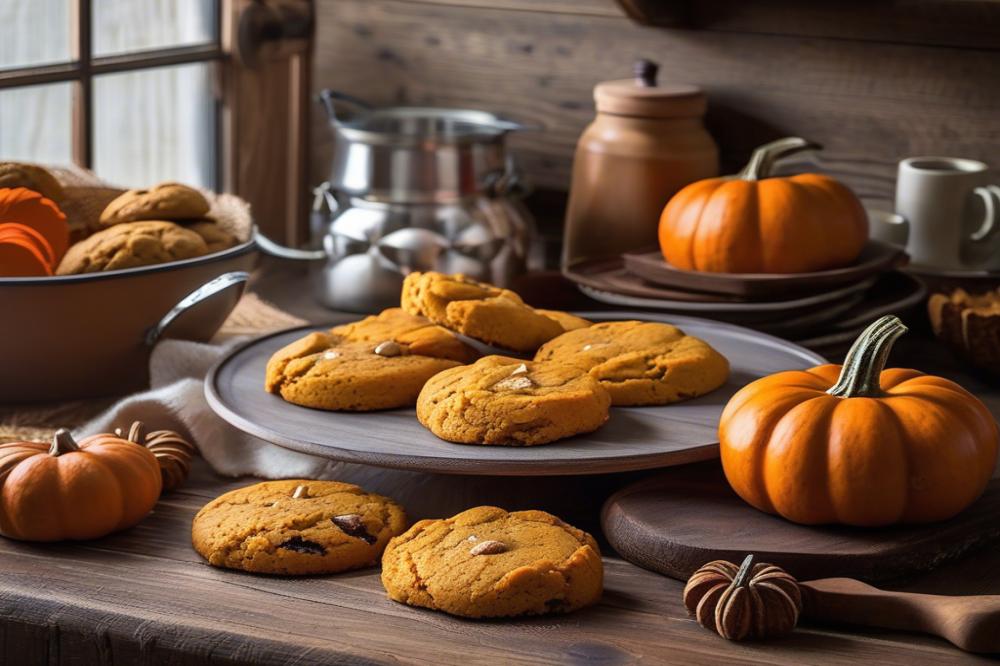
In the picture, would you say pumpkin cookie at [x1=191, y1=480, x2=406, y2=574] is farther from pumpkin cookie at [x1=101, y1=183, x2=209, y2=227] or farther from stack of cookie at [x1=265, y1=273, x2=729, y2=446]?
pumpkin cookie at [x1=101, y1=183, x2=209, y2=227]

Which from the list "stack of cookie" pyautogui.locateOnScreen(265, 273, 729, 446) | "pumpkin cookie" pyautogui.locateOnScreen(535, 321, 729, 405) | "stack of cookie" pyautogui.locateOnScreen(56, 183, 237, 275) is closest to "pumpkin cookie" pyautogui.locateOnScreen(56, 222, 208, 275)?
"stack of cookie" pyautogui.locateOnScreen(56, 183, 237, 275)

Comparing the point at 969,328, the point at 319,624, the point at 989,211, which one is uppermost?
the point at 989,211

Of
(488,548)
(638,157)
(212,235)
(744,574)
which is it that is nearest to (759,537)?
(744,574)

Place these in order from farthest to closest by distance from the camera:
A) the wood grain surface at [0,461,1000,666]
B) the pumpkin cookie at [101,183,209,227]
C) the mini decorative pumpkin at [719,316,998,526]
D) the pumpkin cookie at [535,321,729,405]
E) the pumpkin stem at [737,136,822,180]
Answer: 1. the pumpkin stem at [737,136,822,180]
2. the pumpkin cookie at [101,183,209,227]
3. the pumpkin cookie at [535,321,729,405]
4. the mini decorative pumpkin at [719,316,998,526]
5. the wood grain surface at [0,461,1000,666]

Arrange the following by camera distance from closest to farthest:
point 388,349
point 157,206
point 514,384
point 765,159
→ point 514,384 < point 388,349 < point 157,206 < point 765,159

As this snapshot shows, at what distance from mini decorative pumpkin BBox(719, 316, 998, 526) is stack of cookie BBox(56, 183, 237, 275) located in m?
0.68

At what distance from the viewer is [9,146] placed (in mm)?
1701

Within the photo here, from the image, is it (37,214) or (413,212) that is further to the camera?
Result: (413,212)

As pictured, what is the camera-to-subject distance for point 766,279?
4.84 feet

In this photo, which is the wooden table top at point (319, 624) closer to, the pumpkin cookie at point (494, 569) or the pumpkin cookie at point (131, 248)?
the pumpkin cookie at point (494, 569)

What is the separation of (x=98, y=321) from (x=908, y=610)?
0.86m

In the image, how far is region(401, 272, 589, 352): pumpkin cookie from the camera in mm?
1224

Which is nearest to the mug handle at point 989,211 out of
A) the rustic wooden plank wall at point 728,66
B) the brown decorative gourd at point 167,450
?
the rustic wooden plank wall at point 728,66

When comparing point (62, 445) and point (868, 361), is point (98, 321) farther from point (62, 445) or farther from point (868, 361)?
point (868, 361)
